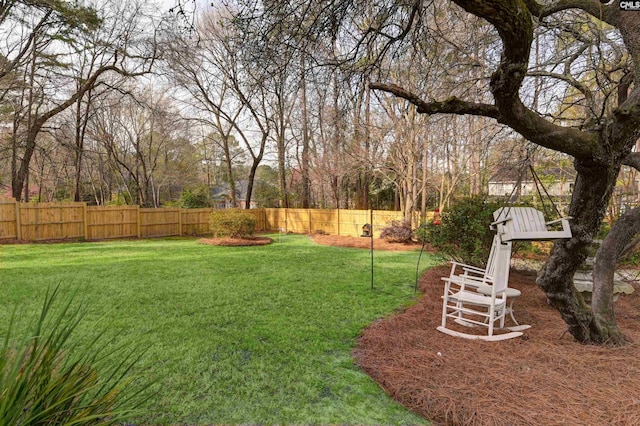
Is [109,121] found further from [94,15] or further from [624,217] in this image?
[624,217]

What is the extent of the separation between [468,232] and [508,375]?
12.1 ft

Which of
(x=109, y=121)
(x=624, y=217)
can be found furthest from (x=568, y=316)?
(x=109, y=121)

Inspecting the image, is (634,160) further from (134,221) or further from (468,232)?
(134,221)

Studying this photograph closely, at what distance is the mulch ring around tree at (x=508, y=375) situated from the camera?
7.29 ft

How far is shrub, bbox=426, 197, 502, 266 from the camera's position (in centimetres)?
594

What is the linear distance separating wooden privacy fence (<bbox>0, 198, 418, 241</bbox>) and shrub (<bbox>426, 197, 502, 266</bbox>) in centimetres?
372

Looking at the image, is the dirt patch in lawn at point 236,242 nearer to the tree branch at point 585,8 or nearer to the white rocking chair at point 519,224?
the white rocking chair at point 519,224

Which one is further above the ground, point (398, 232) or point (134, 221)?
point (134, 221)

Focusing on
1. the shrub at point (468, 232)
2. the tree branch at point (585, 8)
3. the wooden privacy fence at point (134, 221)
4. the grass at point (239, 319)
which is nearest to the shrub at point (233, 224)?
the wooden privacy fence at point (134, 221)

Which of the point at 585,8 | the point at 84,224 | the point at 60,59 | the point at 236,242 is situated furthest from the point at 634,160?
the point at 60,59

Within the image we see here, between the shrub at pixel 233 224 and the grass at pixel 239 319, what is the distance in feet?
10.8

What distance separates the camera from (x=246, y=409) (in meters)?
2.45

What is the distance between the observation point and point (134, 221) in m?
13.9

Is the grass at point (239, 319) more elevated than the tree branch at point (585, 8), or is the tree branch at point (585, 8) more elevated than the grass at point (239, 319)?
the tree branch at point (585, 8)
